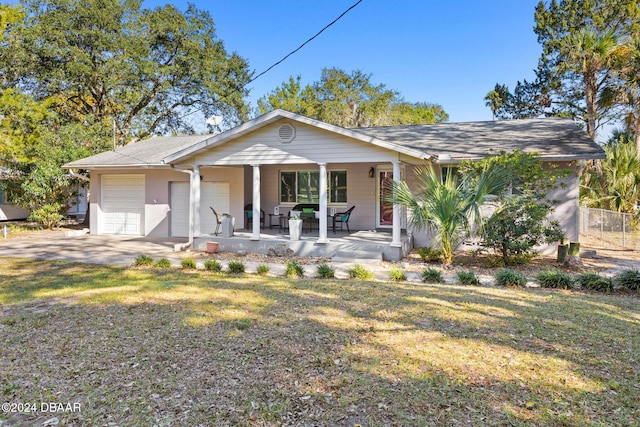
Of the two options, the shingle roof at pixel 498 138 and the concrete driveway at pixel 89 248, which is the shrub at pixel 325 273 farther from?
the shingle roof at pixel 498 138

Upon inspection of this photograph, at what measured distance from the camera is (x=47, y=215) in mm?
17125

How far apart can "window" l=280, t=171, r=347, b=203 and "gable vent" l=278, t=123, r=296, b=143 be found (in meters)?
3.47

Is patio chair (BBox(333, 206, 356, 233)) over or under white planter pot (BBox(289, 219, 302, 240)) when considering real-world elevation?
over

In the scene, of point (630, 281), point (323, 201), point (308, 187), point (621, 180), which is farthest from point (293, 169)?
point (621, 180)

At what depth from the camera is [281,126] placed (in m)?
11.4

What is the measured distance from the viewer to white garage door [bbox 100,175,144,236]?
15984 mm

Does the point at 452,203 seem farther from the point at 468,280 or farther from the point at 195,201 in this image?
the point at 195,201

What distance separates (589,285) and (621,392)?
4640 mm

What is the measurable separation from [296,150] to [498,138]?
20.8ft

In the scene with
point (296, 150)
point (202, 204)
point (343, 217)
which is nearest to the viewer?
point (296, 150)

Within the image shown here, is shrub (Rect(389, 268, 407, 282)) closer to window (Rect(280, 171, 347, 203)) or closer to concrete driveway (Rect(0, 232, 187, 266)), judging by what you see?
concrete driveway (Rect(0, 232, 187, 266))

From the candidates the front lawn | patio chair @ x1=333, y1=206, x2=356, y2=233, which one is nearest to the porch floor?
patio chair @ x1=333, y1=206, x2=356, y2=233

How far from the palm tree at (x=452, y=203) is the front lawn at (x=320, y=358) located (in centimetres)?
283

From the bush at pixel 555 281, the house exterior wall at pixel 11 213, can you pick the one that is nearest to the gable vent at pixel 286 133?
the bush at pixel 555 281
